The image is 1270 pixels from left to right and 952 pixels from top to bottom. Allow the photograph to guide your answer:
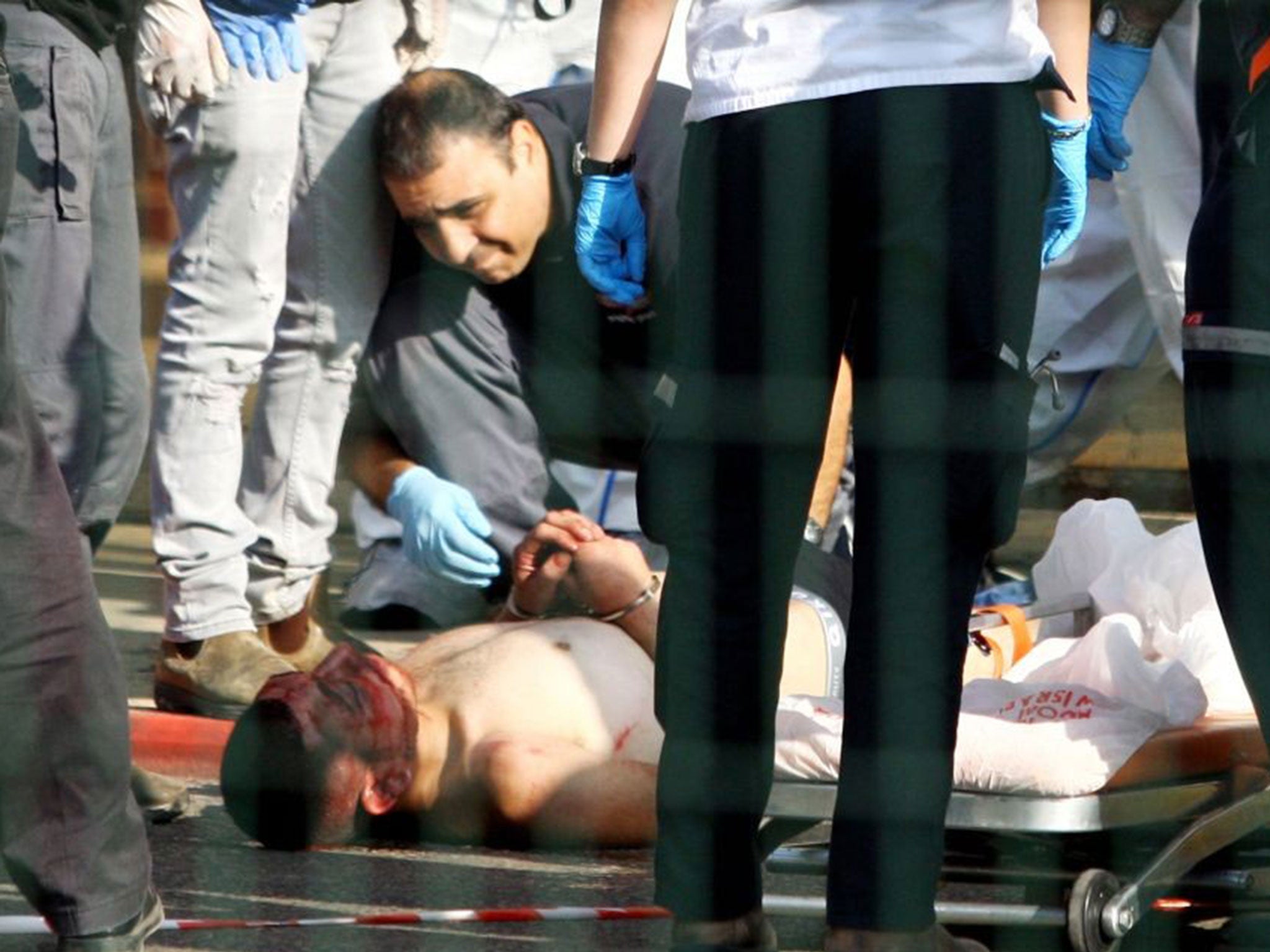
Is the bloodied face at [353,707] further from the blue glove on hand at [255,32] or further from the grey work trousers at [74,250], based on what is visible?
the blue glove on hand at [255,32]

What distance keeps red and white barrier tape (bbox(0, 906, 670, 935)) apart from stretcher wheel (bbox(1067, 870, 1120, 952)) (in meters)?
0.50

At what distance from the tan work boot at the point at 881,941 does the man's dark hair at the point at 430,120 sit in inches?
72.2

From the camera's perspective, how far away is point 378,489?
4102mm

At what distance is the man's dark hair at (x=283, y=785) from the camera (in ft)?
10.2

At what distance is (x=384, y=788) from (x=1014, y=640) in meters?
0.84

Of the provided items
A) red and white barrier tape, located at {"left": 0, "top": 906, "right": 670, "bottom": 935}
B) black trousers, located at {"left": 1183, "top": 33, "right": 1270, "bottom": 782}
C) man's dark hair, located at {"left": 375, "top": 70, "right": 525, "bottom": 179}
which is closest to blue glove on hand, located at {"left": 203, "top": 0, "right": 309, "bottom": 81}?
man's dark hair, located at {"left": 375, "top": 70, "right": 525, "bottom": 179}

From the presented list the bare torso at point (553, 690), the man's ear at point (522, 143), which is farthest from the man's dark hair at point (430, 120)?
the bare torso at point (553, 690)

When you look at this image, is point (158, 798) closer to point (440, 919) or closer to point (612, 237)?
point (440, 919)

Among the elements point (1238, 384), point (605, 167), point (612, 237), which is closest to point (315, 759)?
point (612, 237)

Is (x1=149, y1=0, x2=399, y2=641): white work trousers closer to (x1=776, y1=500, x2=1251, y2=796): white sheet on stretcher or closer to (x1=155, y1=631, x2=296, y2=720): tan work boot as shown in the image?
(x1=155, y1=631, x2=296, y2=720): tan work boot

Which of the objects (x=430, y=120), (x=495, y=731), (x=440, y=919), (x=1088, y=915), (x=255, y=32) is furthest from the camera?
(x=430, y=120)

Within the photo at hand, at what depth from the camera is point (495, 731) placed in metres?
3.21

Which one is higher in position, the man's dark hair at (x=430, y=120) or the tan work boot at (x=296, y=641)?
the man's dark hair at (x=430, y=120)

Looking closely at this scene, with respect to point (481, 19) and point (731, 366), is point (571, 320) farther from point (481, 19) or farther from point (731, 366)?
point (731, 366)
